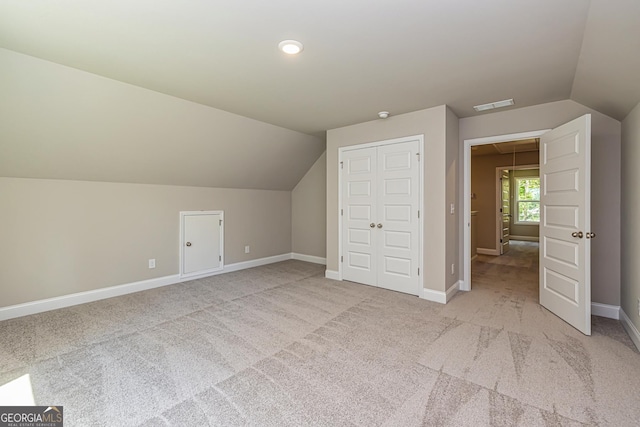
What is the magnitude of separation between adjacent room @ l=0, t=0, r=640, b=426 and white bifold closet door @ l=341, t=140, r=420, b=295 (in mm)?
32

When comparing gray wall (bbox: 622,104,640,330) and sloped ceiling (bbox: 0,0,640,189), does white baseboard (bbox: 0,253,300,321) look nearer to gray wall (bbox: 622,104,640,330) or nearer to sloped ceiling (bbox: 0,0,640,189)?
sloped ceiling (bbox: 0,0,640,189)

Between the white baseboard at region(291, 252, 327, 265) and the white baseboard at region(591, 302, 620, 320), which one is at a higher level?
the white baseboard at region(291, 252, 327, 265)

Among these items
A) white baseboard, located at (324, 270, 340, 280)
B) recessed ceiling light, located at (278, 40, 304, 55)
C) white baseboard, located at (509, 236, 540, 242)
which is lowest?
white baseboard, located at (324, 270, 340, 280)

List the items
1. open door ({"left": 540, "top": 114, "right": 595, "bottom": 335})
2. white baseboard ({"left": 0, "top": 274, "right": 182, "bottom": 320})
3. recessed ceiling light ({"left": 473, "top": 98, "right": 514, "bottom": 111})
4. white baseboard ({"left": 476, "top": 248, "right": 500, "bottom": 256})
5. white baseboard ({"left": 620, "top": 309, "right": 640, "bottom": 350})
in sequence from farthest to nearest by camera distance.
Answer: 1. white baseboard ({"left": 476, "top": 248, "right": 500, "bottom": 256})
2. recessed ceiling light ({"left": 473, "top": 98, "right": 514, "bottom": 111})
3. white baseboard ({"left": 0, "top": 274, "right": 182, "bottom": 320})
4. open door ({"left": 540, "top": 114, "right": 595, "bottom": 335})
5. white baseboard ({"left": 620, "top": 309, "right": 640, "bottom": 350})

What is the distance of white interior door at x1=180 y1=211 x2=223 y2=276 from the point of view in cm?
462

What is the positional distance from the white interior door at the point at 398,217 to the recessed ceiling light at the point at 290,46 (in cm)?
212

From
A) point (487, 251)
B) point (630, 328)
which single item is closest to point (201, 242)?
point (630, 328)

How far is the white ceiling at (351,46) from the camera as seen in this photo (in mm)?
1804

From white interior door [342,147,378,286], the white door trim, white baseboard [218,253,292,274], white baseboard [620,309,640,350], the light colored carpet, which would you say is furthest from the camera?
white baseboard [218,253,292,274]

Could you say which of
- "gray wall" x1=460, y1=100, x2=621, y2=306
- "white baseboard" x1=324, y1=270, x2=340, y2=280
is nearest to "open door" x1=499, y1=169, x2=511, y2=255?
"gray wall" x1=460, y1=100, x2=621, y2=306

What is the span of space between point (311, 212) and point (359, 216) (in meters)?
1.90

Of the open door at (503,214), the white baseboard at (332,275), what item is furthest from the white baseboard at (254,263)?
the open door at (503,214)

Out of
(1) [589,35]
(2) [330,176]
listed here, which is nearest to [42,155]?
(2) [330,176]

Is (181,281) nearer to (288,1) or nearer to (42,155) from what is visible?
(42,155)
